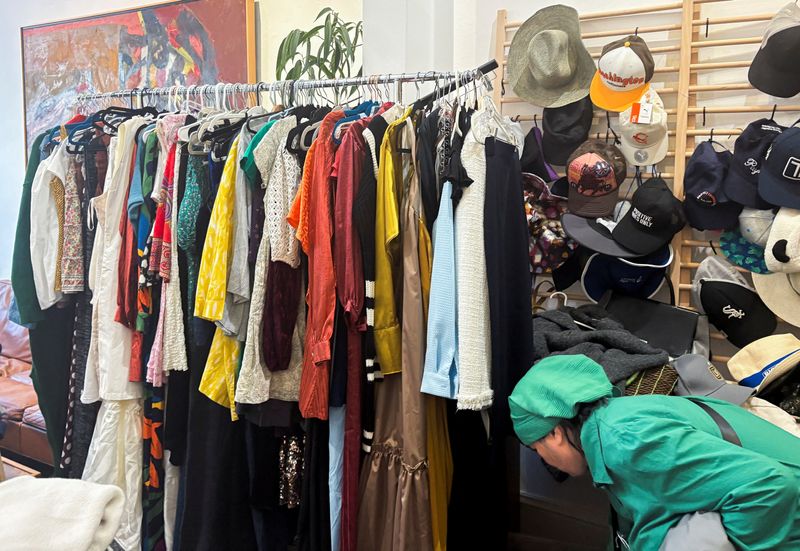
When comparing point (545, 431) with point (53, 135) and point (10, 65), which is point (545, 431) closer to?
point (53, 135)

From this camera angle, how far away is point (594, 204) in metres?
2.10

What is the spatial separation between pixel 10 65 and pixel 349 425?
3360 millimetres

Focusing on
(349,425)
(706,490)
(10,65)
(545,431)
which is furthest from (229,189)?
(10,65)

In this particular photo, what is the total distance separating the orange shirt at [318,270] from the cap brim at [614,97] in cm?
108

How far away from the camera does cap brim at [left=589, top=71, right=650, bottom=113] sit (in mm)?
2047

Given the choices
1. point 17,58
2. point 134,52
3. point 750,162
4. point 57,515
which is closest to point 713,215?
point 750,162

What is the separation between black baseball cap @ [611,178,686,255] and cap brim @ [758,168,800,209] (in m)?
0.26

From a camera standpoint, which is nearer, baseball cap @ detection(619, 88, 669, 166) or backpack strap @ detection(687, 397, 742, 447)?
backpack strap @ detection(687, 397, 742, 447)

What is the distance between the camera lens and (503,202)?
1490 millimetres

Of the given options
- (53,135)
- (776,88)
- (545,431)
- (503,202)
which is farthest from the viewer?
(53,135)

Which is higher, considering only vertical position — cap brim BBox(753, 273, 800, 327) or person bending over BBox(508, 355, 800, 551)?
cap brim BBox(753, 273, 800, 327)

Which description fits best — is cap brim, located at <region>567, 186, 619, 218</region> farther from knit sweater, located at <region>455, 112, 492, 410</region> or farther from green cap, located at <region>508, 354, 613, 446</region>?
green cap, located at <region>508, 354, 613, 446</region>

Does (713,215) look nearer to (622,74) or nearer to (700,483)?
(622,74)

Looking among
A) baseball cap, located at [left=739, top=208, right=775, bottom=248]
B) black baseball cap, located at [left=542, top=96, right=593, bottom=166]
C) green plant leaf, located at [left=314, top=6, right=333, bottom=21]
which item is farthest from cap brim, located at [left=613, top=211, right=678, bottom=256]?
green plant leaf, located at [left=314, top=6, right=333, bottom=21]
